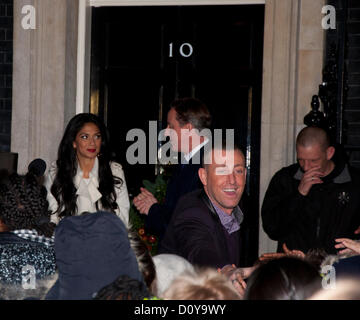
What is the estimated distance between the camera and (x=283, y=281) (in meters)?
1.60

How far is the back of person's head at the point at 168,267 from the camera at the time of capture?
2.40 m

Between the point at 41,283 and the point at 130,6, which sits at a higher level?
the point at 130,6

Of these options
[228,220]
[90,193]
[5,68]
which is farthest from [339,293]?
[5,68]

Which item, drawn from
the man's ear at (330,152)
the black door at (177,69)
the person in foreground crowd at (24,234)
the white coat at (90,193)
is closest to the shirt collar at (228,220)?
the person in foreground crowd at (24,234)

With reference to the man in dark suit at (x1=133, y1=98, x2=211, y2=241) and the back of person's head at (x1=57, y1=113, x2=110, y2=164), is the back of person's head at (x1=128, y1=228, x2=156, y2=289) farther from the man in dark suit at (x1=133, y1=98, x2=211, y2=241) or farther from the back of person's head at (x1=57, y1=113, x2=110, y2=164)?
the back of person's head at (x1=57, y1=113, x2=110, y2=164)

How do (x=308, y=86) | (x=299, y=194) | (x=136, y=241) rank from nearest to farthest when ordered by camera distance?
(x=136, y=241), (x=299, y=194), (x=308, y=86)

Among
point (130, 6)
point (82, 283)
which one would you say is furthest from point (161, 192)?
point (82, 283)

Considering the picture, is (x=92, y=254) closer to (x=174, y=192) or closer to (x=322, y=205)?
(x=174, y=192)

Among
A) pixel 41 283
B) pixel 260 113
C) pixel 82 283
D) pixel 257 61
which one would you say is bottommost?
pixel 41 283

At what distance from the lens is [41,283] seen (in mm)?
2541

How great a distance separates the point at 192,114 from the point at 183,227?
4.58ft

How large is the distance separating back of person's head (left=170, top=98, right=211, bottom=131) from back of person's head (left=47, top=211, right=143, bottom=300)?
1.95 meters
